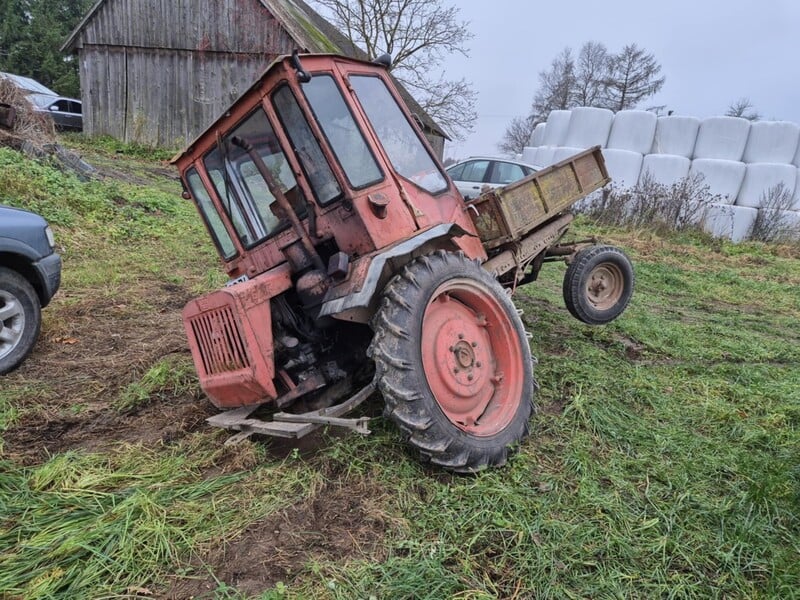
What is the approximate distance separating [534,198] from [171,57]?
620 inches

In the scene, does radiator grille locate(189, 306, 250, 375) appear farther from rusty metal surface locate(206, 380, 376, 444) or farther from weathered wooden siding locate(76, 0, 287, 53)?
weathered wooden siding locate(76, 0, 287, 53)

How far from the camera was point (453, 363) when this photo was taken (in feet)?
9.66

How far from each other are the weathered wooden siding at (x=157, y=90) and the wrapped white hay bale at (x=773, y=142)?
15822mm

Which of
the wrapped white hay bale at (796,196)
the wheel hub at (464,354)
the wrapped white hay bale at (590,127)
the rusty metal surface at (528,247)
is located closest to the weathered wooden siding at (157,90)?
the wrapped white hay bale at (590,127)

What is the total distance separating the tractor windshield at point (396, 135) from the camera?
3.34m

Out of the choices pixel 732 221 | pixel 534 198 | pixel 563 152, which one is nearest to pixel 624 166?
pixel 563 152

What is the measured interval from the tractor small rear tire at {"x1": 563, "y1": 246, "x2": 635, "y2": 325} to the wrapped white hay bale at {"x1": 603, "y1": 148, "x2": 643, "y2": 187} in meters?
13.0

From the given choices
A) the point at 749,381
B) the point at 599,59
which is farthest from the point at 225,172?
the point at 599,59

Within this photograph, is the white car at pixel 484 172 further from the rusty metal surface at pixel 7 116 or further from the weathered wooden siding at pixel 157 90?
the rusty metal surface at pixel 7 116

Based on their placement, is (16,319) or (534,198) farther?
(534,198)

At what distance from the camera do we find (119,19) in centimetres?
1617

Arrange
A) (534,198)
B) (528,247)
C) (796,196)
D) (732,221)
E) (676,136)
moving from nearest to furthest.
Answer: (534,198) → (528,247) → (732,221) → (796,196) → (676,136)

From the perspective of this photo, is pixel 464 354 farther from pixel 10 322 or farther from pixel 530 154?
pixel 530 154

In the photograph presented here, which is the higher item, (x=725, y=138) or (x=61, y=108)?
(x=61, y=108)
